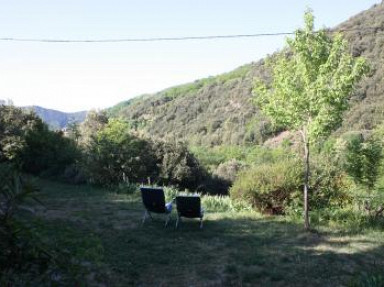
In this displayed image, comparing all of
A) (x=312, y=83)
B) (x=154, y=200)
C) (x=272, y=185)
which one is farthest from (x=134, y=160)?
(x=312, y=83)

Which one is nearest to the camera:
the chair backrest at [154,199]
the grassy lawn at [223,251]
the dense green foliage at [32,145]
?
the grassy lawn at [223,251]

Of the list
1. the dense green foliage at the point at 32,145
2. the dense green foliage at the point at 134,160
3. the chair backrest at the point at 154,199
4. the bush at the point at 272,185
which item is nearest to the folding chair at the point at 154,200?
the chair backrest at the point at 154,199

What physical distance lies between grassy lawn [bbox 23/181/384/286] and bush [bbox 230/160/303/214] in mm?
663

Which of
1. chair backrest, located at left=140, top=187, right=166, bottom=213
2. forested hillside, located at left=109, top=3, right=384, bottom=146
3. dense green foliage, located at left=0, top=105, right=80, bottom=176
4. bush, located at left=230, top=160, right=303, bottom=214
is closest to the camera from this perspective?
chair backrest, located at left=140, top=187, right=166, bottom=213

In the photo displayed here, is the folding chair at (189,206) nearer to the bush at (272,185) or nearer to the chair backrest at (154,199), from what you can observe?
the chair backrest at (154,199)

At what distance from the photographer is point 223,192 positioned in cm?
2558

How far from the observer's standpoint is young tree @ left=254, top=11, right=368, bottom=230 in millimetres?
8977

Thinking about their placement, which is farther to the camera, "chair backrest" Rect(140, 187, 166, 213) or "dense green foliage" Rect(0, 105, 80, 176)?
"dense green foliage" Rect(0, 105, 80, 176)

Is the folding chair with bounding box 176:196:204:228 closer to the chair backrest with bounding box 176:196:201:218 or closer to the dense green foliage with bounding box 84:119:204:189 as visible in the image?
the chair backrest with bounding box 176:196:201:218

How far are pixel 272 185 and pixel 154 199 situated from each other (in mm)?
3226

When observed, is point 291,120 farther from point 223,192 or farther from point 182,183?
point 223,192

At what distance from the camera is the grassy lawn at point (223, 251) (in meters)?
6.47

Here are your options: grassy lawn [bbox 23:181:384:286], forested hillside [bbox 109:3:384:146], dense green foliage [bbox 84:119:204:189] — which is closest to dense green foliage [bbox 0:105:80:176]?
dense green foliage [bbox 84:119:204:189]

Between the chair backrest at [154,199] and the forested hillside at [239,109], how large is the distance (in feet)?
106
